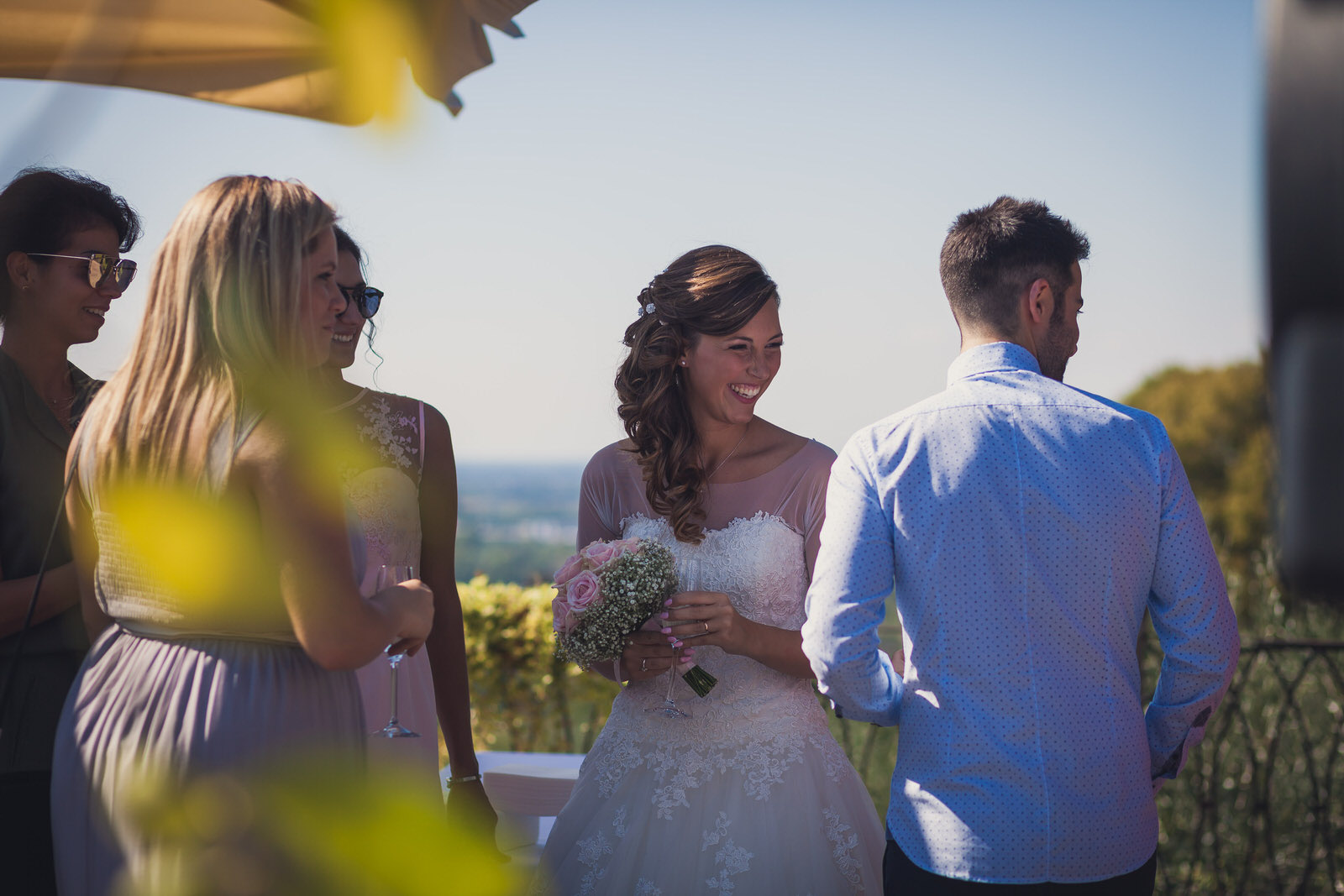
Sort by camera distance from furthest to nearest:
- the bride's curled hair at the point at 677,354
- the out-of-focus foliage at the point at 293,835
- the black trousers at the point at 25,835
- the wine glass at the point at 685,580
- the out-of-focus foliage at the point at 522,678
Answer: the out-of-focus foliage at the point at 522,678
the bride's curled hair at the point at 677,354
the wine glass at the point at 685,580
the black trousers at the point at 25,835
the out-of-focus foliage at the point at 293,835

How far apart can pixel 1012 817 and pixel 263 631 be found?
1584 mm

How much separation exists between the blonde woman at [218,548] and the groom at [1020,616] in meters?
1.05

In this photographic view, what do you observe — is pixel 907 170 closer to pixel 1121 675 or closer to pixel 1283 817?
pixel 1283 817

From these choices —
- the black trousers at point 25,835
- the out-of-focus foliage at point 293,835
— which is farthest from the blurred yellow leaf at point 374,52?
the black trousers at point 25,835

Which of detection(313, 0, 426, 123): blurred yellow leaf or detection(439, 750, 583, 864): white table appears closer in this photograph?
detection(313, 0, 426, 123): blurred yellow leaf

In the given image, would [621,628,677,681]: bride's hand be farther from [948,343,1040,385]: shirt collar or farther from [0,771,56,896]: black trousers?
[0,771,56,896]: black trousers

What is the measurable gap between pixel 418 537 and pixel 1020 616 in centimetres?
174

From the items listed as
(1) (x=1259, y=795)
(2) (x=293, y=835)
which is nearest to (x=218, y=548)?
(2) (x=293, y=835)

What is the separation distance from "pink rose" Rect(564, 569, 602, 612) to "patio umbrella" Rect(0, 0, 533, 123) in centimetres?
131

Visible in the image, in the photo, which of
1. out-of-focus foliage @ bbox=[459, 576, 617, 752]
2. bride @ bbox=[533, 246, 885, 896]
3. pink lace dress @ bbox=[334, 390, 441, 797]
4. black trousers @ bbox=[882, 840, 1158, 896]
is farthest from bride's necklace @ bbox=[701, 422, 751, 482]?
out-of-focus foliage @ bbox=[459, 576, 617, 752]

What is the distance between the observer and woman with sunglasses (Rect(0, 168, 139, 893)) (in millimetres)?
2457

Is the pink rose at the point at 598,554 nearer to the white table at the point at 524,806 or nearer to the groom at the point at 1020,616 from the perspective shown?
the groom at the point at 1020,616

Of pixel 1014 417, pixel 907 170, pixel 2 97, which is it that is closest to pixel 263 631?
pixel 2 97

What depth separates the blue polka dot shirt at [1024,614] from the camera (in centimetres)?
227
